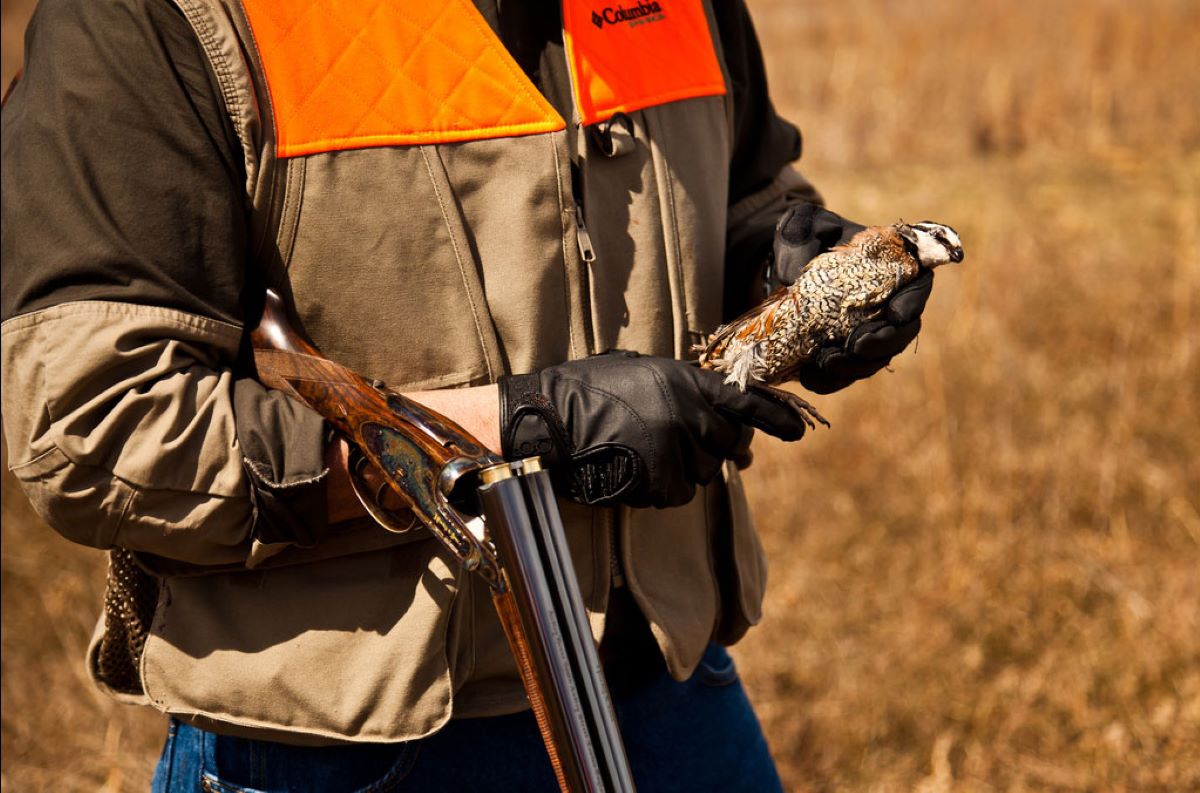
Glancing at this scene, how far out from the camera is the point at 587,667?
4.87ft

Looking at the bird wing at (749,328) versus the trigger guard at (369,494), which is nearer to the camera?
the trigger guard at (369,494)

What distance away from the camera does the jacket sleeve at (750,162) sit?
2184mm

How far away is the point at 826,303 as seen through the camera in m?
1.82

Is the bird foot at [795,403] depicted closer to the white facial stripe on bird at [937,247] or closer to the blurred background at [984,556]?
the white facial stripe on bird at [937,247]

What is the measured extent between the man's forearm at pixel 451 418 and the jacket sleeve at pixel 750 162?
624 mm

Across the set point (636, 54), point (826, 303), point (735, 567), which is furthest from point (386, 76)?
point (735, 567)

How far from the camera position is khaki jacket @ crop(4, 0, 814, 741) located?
5.31 ft

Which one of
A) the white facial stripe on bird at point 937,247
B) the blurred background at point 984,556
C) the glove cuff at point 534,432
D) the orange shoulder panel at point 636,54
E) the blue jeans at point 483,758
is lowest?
the blurred background at point 984,556

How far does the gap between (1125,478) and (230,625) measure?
454 cm

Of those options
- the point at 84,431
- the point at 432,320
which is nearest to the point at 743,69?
the point at 432,320

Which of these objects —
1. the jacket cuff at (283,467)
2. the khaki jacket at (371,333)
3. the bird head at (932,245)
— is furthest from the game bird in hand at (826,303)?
the jacket cuff at (283,467)

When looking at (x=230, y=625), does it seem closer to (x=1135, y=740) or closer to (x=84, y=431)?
(x=84, y=431)

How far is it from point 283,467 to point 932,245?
3.26 ft

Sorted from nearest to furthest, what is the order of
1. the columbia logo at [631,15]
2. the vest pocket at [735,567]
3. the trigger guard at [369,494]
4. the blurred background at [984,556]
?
the trigger guard at [369,494] → the columbia logo at [631,15] → the vest pocket at [735,567] → the blurred background at [984,556]
